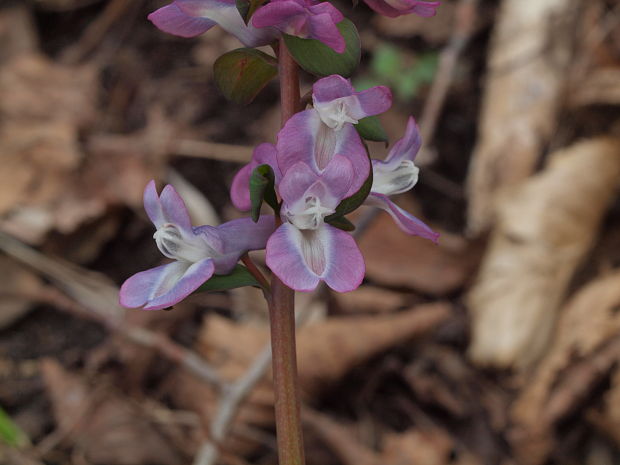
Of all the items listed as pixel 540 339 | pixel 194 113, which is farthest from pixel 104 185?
pixel 540 339

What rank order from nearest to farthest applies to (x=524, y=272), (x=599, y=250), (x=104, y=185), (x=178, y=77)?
(x=524, y=272) < (x=599, y=250) < (x=104, y=185) < (x=178, y=77)

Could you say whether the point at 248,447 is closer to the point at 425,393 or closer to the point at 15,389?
the point at 425,393

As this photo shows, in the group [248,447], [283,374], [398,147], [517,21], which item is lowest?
[248,447]

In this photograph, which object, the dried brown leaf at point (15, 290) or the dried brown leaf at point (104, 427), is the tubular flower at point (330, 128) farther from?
the dried brown leaf at point (15, 290)

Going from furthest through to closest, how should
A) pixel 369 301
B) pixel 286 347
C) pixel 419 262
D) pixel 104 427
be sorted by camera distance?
pixel 419 262 → pixel 369 301 → pixel 104 427 → pixel 286 347

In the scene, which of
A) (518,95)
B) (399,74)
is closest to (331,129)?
(518,95)

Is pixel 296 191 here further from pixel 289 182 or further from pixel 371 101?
pixel 371 101
